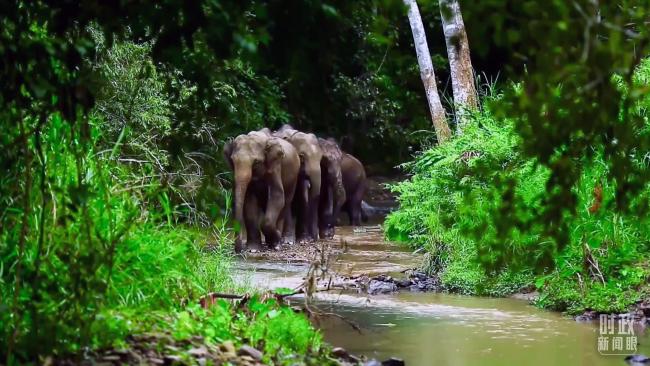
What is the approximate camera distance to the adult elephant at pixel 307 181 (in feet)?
55.9

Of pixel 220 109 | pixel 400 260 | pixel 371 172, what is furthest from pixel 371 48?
pixel 220 109

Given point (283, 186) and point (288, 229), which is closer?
→ point (283, 186)

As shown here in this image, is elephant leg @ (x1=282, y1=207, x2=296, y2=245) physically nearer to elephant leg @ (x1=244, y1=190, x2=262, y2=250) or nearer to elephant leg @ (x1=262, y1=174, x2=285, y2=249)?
elephant leg @ (x1=262, y1=174, x2=285, y2=249)

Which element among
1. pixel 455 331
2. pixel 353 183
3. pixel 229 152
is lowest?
pixel 455 331

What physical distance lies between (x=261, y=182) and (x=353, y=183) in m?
5.42

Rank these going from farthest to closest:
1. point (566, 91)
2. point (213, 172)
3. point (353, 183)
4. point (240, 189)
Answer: point (353, 183), point (240, 189), point (213, 172), point (566, 91)

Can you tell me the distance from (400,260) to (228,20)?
9.45 meters

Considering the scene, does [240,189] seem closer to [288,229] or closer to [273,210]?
[273,210]

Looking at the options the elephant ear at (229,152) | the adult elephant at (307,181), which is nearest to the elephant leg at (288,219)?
the adult elephant at (307,181)

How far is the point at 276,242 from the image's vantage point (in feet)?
49.5

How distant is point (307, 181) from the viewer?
17219 millimetres

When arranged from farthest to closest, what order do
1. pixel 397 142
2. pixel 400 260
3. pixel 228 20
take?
pixel 397 142 → pixel 400 260 → pixel 228 20

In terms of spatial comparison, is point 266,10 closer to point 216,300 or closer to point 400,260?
point 216,300

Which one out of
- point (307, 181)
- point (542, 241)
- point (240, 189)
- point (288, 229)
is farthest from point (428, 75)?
point (542, 241)
